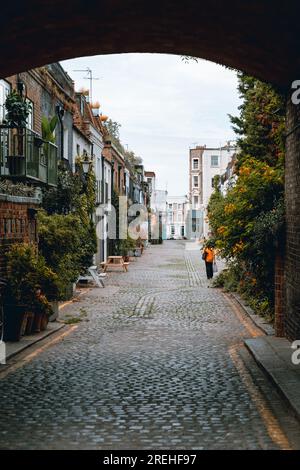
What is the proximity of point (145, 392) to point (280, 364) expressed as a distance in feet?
7.99

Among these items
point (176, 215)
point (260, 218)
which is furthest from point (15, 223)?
point (176, 215)

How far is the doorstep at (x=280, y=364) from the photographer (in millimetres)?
8523

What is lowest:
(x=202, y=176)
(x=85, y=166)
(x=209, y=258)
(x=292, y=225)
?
(x=209, y=258)

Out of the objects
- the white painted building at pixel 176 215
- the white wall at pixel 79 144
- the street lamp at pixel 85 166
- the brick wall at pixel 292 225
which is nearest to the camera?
the brick wall at pixel 292 225

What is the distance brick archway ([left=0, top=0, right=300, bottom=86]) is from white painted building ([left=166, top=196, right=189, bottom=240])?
114 m

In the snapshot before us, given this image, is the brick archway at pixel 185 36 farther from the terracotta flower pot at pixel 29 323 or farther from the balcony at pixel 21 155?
the balcony at pixel 21 155

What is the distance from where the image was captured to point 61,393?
361 inches

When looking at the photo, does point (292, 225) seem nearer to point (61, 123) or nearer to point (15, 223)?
point (15, 223)

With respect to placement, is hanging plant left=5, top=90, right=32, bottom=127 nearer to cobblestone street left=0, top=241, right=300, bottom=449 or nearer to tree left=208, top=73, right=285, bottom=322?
cobblestone street left=0, top=241, right=300, bottom=449

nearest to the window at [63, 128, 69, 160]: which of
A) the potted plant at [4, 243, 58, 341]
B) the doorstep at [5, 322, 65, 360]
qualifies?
the doorstep at [5, 322, 65, 360]

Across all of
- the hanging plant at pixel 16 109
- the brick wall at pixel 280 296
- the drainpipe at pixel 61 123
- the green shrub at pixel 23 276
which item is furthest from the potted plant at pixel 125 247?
the brick wall at pixel 280 296

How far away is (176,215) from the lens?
13262 cm

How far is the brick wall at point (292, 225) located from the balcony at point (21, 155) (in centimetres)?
713
